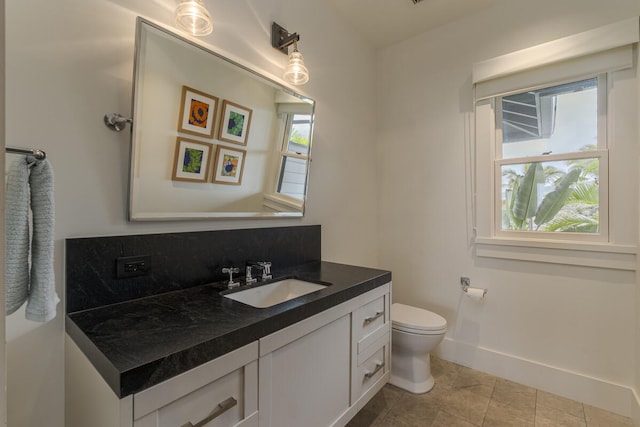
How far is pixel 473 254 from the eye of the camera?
2.19 m

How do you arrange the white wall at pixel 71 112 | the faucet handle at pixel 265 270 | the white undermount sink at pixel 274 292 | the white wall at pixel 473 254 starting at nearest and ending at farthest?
the white wall at pixel 71 112
the white undermount sink at pixel 274 292
the faucet handle at pixel 265 270
the white wall at pixel 473 254

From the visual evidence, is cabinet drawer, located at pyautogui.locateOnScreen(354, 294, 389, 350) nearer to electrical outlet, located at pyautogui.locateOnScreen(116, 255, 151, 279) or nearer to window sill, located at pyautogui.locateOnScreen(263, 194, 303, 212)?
window sill, located at pyautogui.locateOnScreen(263, 194, 303, 212)

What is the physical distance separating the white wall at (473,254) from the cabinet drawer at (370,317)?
943mm

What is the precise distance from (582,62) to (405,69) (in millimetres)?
1196

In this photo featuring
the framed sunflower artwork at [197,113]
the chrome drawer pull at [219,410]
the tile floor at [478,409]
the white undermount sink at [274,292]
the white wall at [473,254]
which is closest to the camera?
the chrome drawer pull at [219,410]

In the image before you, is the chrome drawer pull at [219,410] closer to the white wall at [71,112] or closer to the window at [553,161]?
the white wall at [71,112]

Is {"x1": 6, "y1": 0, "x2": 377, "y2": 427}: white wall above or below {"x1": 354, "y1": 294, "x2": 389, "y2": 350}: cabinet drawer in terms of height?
above

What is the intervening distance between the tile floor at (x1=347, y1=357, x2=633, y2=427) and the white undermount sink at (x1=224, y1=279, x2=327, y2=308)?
81 cm

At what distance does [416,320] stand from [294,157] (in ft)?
4.45

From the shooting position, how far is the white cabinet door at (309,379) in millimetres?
978

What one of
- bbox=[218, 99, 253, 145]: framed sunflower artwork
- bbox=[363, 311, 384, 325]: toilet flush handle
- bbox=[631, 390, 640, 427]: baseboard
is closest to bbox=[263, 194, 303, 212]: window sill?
bbox=[218, 99, 253, 145]: framed sunflower artwork

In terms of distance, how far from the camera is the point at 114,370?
2.16 feet

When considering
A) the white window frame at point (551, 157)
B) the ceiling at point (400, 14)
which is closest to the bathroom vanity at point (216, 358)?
the white window frame at point (551, 157)

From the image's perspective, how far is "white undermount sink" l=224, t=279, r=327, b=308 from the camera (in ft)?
4.57
